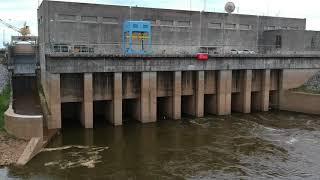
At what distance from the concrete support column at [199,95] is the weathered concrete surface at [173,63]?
2.65 ft

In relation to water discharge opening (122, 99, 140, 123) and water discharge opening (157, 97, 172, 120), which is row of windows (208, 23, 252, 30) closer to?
water discharge opening (157, 97, 172, 120)

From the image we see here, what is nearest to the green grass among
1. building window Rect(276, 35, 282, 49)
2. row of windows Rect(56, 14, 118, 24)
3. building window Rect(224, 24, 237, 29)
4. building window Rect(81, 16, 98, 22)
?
row of windows Rect(56, 14, 118, 24)

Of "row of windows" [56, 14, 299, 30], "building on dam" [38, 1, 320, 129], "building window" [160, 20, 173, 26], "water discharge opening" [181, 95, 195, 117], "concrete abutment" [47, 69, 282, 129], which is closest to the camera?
"concrete abutment" [47, 69, 282, 129]

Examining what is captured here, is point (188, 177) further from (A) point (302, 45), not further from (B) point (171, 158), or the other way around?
(A) point (302, 45)

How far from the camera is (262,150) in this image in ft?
89.0

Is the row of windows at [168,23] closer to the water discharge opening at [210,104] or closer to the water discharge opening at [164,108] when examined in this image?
the water discharge opening at [164,108]

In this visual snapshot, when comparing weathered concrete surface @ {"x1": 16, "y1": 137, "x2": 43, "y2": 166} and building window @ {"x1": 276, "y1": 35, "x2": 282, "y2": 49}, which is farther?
building window @ {"x1": 276, "y1": 35, "x2": 282, "y2": 49}

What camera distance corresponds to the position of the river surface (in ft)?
73.0

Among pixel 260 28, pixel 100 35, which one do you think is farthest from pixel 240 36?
pixel 100 35

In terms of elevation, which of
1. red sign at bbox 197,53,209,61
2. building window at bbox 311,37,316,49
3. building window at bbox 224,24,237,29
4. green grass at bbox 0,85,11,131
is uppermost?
building window at bbox 224,24,237,29

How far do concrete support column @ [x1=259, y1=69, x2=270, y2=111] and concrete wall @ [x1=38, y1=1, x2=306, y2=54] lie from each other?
699cm

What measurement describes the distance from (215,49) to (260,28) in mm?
8348

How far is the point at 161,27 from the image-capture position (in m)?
42.2

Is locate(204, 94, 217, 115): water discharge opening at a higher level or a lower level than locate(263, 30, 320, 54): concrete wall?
lower
